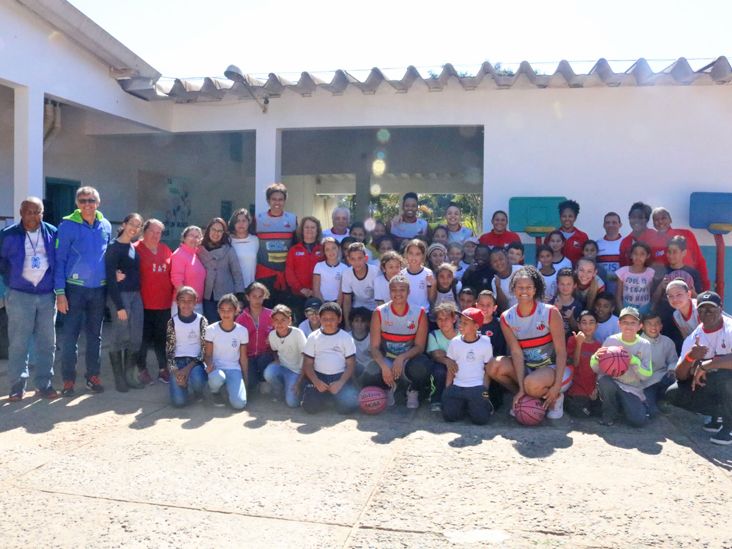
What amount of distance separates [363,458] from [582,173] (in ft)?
17.1

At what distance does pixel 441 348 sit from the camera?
18.5 ft

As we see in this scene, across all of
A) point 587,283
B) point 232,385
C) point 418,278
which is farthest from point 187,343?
point 587,283

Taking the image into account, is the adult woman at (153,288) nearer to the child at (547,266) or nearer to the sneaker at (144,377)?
the sneaker at (144,377)

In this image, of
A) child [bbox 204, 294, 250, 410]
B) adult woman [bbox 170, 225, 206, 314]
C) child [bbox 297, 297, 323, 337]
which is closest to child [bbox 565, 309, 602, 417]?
child [bbox 297, 297, 323, 337]

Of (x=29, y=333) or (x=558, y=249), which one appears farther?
(x=558, y=249)

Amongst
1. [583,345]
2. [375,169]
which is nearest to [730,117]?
[583,345]

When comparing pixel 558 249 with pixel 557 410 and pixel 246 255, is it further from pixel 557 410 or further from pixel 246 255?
pixel 246 255

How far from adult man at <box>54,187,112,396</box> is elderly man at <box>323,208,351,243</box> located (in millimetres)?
2319

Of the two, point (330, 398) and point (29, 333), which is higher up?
point (29, 333)

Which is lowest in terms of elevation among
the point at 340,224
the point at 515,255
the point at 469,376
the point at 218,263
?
the point at 469,376

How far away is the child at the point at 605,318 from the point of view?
5695 mm

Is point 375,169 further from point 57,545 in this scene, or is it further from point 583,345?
point 57,545

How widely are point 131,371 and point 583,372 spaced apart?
401 cm

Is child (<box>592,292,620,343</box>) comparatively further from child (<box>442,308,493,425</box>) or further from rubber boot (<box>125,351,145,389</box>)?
rubber boot (<box>125,351,145,389</box>)
